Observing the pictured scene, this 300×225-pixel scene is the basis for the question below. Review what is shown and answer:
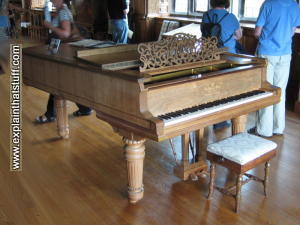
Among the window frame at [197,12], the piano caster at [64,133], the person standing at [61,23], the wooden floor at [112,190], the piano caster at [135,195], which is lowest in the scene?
the wooden floor at [112,190]

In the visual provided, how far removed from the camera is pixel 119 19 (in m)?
6.78

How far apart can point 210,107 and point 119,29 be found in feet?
15.7

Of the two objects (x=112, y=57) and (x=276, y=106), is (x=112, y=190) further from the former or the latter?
(x=276, y=106)

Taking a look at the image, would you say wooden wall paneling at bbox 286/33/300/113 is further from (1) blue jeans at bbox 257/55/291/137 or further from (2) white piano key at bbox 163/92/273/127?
(2) white piano key at bbox 163/92/273/127

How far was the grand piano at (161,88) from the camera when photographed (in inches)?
86.6

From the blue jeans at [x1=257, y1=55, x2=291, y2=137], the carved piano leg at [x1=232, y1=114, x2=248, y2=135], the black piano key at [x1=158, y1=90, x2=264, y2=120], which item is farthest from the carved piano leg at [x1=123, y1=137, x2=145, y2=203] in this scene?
the blue jeans at [x1=257, y1=55, x2=291, y2=137]

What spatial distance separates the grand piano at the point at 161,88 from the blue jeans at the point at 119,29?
13.1ft

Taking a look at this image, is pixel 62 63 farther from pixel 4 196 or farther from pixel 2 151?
pixel 2 151

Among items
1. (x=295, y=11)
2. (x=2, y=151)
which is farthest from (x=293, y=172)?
(x=2, y=151)

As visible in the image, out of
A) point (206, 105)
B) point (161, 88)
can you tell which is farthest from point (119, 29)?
point (161, 88)

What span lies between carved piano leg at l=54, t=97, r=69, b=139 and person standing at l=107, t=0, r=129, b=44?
333cm

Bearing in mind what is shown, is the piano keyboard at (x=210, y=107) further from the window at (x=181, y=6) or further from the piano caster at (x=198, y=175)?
the window at (x=181, y=6)

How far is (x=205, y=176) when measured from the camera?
9.66 feet

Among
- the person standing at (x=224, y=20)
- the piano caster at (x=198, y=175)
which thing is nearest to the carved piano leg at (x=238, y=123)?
the piano caster at (x=198, y=175)
